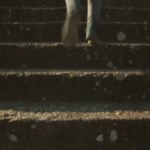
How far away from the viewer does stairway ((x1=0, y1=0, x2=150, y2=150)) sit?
89.4 inches

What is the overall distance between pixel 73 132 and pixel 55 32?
4.21 feet

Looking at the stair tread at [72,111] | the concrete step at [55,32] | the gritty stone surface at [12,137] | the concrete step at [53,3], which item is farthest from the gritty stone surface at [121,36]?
the gritty stone surface at [12,137]

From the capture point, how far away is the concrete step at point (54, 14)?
12.1 ft

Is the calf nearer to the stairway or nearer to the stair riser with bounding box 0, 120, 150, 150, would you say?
the stairway

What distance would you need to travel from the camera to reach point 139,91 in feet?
8.64

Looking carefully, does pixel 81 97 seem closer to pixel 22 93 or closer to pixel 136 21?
pixel 22 93

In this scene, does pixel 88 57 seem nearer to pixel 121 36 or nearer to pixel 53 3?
pixel 121 36

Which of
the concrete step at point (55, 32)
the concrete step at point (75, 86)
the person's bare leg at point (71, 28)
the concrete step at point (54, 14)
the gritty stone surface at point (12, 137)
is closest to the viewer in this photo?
the gritty stone surface at point (12, 137)

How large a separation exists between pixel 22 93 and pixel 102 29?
3.48ft

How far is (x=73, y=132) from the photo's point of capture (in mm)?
2270

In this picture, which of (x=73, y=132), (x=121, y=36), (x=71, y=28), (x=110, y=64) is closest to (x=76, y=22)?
(x=71, y=28)

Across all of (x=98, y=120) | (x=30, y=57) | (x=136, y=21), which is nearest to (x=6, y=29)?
(x=30, y=57)

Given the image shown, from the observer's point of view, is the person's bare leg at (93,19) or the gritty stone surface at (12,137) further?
the person's bare leg at (93,19)

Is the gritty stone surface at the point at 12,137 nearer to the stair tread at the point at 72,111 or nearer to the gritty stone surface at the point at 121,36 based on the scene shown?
the stair tread at the point at 72,111
